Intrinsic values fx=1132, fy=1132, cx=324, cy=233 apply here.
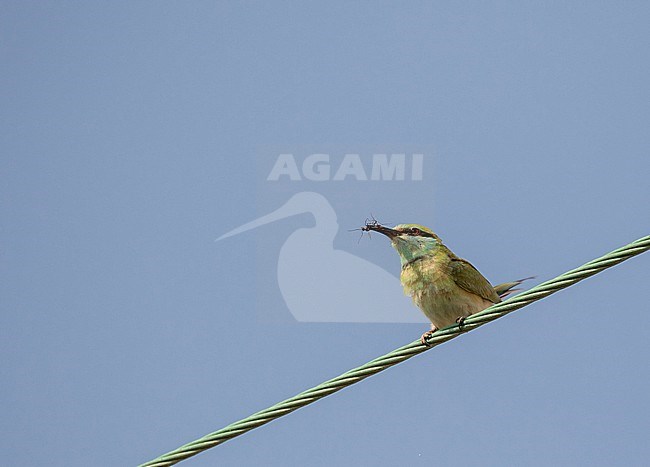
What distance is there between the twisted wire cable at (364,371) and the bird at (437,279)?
217 centimetres

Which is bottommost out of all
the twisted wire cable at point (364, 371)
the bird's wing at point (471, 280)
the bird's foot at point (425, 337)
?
the twisted wire cable at point (364, 371)

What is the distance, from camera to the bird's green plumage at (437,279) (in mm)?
6371

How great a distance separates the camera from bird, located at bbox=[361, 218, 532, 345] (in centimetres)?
637

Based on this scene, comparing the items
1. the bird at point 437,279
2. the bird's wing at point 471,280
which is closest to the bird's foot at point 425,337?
the bird at point 437,279

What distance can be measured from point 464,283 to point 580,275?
2.54 m

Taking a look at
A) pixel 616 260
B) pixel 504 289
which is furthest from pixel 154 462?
pixel 504 289

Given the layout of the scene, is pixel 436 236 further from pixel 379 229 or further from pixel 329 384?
pixel 329 384

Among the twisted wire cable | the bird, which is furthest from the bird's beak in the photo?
the twisted wire cable

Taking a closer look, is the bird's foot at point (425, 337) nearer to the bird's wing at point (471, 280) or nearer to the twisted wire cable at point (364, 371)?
the twisted wire cable at point (364, 371)

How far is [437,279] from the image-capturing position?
21.1ft

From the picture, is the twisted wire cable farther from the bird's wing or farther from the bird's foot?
the bird's wing

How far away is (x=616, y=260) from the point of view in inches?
150

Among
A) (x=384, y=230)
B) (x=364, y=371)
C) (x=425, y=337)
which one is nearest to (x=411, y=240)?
(x=384, y=230)

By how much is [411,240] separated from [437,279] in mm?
337
